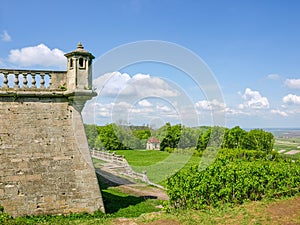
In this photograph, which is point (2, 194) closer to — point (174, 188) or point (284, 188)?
point (174, 188)

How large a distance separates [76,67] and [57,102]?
1.53m

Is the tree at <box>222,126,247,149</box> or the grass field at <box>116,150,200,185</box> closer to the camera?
the grass field at <box>116,150,200,185</box>

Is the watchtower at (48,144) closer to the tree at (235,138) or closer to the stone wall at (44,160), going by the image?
the stone wall at (44,160)

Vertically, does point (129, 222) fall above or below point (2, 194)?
below

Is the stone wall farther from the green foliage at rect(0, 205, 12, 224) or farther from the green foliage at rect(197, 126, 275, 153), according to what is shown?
the green foliage at rect(197, 126, 275, 153)

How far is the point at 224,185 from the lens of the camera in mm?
11477

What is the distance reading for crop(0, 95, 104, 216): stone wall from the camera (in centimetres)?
1033

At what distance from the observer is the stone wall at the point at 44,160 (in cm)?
1033

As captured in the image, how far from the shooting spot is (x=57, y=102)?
11.5 meters

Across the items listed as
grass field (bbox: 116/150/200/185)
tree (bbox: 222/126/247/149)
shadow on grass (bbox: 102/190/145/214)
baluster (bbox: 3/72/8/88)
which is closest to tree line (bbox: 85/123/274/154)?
tree (bbox: 222/126/247/149)

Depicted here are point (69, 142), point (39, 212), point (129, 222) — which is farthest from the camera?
point (69, 142)

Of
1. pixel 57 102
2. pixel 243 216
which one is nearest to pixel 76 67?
pixel 57 102

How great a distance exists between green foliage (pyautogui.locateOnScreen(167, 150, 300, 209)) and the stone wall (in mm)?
3122

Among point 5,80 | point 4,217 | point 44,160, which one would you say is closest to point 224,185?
point 44,160
